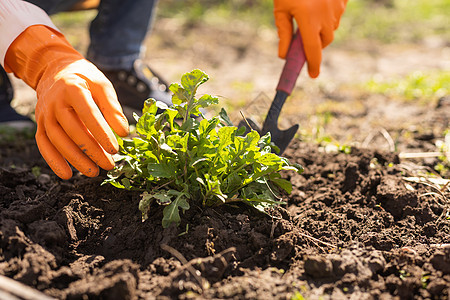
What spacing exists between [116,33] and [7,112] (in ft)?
3.58

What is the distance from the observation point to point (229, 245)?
173cm

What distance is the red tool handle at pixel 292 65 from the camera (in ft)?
7.87

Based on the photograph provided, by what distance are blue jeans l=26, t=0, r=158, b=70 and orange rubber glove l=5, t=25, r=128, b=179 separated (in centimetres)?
158

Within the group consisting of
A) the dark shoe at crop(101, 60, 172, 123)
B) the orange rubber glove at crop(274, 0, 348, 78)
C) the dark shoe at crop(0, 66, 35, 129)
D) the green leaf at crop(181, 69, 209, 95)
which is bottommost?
the dark shoe at crop(0, 66, 35, 129)

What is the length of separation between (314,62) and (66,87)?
1459 mm

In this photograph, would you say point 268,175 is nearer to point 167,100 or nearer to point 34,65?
point 34,65

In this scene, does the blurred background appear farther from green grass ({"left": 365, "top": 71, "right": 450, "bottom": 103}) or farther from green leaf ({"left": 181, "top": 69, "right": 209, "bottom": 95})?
green leaf ({"left": 181, "top": 69, "right": 209, "bottom": 95})

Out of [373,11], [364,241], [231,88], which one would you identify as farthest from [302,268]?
[373,11]

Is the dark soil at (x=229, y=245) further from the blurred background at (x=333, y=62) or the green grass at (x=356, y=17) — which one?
the green grass at (x=356, y=17)

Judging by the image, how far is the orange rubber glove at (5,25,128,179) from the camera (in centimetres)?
178

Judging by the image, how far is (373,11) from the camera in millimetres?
8078

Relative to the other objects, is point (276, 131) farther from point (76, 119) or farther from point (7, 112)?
point (7, 112)

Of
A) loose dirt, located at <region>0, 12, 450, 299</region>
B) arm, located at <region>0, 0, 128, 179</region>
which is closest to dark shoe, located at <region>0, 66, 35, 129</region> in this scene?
loose dirt, located at <region>0, 12, 450, 299</region>

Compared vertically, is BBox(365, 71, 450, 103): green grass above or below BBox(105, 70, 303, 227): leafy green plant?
below
